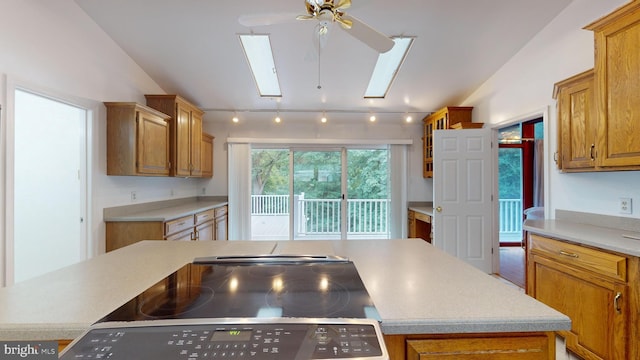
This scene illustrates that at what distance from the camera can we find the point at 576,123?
7.30 ft

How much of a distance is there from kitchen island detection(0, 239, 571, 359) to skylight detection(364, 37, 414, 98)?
269cm

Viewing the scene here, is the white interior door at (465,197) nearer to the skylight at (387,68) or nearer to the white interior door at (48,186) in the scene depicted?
the skylight at (387,68)

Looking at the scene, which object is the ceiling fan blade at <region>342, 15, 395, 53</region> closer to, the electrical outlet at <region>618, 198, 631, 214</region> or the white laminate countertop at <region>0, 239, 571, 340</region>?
the white laminate countertop at <region>0, 239, 571, 340</region>

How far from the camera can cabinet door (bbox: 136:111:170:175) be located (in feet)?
9.52

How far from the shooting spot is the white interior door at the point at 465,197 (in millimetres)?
3645

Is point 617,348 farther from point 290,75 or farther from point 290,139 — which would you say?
point 290,139

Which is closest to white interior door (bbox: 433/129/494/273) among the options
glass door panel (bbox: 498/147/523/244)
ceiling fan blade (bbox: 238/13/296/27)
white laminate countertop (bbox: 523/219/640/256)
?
white laminate countertop (bbox: 523/219/640/256)

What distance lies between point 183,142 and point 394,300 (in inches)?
141

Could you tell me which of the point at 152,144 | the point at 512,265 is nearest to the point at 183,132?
the point at 152,144

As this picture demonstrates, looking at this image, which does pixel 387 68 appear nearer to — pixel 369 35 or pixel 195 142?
pixel 369 35

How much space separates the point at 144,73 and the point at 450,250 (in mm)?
4505

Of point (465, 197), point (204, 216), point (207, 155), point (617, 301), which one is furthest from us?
point (207, 155)

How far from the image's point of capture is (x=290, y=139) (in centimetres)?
485

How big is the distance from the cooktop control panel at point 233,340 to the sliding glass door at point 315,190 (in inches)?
167
